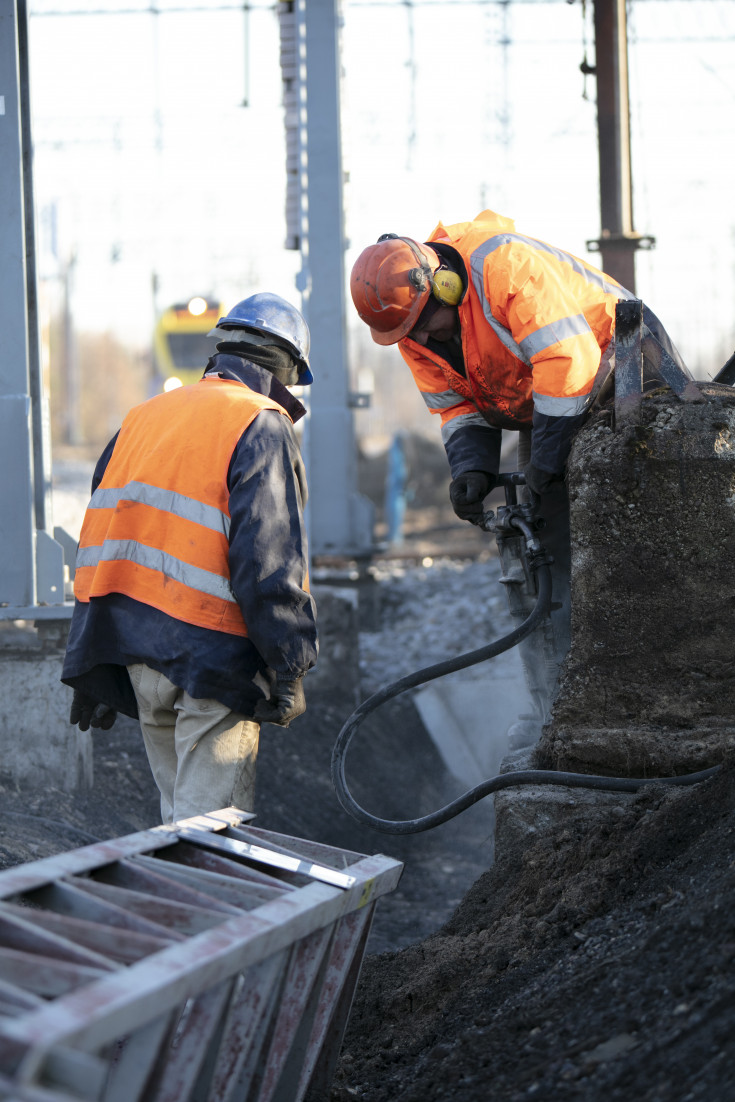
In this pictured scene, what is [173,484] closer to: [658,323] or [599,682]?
[599,682]

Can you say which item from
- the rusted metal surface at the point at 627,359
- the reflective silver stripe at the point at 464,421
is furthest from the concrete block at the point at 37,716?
the rusted metal surface at the point at 627,359

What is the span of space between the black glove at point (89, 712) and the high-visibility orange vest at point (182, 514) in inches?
16.9

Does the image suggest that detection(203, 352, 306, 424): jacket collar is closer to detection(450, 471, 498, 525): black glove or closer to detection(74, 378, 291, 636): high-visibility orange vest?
detection(74, 378, 291, 636): high-visibility orange vest

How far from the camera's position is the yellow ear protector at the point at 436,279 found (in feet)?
13.2

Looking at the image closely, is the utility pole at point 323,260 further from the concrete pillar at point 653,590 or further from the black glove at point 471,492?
the concrete pillar at point 653,590

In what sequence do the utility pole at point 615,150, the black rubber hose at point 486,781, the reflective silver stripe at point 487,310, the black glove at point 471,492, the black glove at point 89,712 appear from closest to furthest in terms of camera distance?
the black rubber hose at point 486,781, the black glove at point 89,712, the reflective silver stripe at point 487,310, the black glove at point 471,492, the utility pole at point 615,150

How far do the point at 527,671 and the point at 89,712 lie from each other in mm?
1900

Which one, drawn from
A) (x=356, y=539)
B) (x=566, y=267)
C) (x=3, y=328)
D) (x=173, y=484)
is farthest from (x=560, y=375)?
(x=356, y=539)

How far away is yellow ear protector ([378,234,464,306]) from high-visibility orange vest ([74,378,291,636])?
1.06 metres

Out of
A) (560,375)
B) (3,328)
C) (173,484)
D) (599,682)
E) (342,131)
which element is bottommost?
A: (599,682)

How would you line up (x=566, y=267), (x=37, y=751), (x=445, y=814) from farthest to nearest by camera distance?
(x=37, y=751)
(x=566, y=267)
(x=445, y=814)

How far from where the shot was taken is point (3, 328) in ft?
16.3

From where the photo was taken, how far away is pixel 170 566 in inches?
125

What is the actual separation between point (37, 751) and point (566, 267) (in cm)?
320
